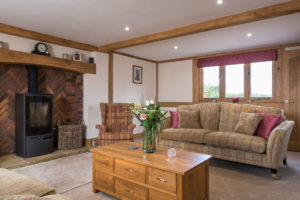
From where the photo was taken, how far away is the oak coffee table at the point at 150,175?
5.72ft

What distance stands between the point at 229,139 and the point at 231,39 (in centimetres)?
223

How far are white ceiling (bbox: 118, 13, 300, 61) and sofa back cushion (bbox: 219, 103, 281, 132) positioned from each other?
1416 mm

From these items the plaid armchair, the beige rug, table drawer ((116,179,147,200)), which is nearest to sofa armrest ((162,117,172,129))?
the plaid armchair

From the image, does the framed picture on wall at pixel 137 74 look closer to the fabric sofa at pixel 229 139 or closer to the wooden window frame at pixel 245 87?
the wooden window frame at pixel 245 87

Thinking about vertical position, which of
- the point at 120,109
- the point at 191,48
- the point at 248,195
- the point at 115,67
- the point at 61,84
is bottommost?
the point at 248,195

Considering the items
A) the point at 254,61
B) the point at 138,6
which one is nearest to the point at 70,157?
the point at 138,6

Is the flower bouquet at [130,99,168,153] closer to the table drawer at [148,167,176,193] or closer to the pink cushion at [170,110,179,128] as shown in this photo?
the table drawer at [148,167,176,193]

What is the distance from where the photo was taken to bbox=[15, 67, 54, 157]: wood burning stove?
11.7 ft

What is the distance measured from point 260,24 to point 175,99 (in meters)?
3.30

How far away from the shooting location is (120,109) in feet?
14.0

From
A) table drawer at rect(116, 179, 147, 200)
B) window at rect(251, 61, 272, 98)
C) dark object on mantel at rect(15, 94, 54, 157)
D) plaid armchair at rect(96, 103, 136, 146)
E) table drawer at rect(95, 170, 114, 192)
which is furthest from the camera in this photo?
window at rect(251, 61, 272, 98)

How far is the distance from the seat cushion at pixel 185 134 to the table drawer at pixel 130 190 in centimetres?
179

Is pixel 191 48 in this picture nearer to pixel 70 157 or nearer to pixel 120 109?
pixel 120 109

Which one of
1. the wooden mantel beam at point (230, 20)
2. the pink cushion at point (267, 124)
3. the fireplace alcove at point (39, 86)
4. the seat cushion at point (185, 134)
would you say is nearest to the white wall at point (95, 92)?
the fireplace alcove at point (39, 86)
